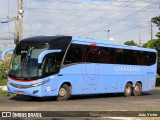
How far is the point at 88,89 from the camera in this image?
22.5 m

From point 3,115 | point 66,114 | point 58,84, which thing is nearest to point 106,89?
point 58,84

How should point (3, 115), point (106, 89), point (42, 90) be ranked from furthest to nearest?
point (106, 89) → point (42, 90) → point (3, 115)

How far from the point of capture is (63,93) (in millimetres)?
20672

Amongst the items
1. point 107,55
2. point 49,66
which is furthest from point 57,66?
point 107,55

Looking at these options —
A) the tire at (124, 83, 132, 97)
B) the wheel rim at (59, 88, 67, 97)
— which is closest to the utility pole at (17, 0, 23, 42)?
the tire at (124, 83, 132, 97)

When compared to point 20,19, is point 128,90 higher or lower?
lower

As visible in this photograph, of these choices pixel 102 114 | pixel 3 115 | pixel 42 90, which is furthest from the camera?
pixel 42 90

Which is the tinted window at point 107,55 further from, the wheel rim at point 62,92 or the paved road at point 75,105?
the paved road at point 75,105

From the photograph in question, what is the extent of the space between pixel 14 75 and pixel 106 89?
6.60 metres

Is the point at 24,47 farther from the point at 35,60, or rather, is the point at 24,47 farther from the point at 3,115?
the point at 3,115

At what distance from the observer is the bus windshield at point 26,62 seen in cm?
1939

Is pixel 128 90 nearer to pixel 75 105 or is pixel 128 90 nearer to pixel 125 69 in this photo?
pixel 125 69

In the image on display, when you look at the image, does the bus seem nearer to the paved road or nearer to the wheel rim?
the wheel rim

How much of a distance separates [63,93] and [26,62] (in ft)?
8.65
